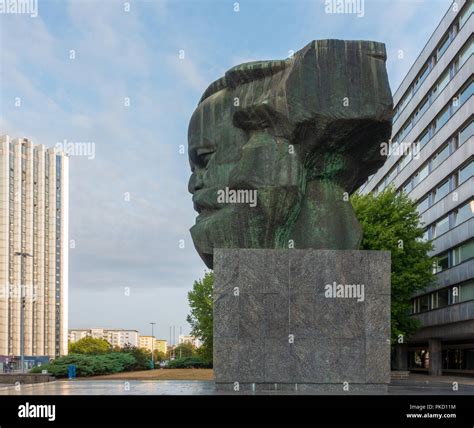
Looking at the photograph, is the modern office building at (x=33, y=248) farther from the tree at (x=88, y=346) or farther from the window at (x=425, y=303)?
the window at (x=425, y=303)

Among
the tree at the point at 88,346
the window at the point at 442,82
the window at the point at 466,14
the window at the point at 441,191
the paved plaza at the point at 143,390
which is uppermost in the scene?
the window at the point at 466,14

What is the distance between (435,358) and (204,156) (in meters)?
35.2

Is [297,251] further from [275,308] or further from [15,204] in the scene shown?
[15,204]

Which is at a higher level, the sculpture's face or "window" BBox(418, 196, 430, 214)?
"window" BBox(418, 196, 430, 214)

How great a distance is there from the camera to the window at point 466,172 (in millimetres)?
37581

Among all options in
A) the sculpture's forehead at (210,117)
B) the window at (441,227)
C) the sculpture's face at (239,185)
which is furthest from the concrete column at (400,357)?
the sculpture's forehead at (210,117)

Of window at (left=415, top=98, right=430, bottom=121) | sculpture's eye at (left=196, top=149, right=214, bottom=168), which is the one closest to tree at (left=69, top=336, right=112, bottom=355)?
window at (left=415, top=98, right=430, bottom=121)

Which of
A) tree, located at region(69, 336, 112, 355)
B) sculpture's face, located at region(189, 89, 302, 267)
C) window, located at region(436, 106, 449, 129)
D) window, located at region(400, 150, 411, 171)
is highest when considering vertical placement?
window, located at region(436, 106, 449, 129)

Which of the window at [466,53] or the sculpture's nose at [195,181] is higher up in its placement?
the window at [466,53]

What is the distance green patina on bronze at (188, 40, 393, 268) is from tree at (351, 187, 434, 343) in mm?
17733

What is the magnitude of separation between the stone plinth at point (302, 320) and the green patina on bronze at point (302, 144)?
104cm

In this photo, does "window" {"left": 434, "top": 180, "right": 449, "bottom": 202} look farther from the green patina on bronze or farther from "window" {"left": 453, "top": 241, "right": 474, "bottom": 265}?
the green patina on bronze

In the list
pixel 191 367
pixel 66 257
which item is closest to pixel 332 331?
pixel 191 367

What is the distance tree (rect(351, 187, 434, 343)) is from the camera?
1293 inches
